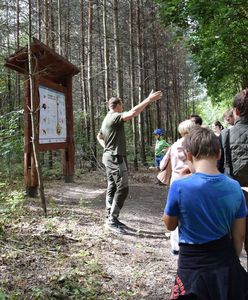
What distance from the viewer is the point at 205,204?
225cm

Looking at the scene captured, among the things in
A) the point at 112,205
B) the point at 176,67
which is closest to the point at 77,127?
the point at 112,205

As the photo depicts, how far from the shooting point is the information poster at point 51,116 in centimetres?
869

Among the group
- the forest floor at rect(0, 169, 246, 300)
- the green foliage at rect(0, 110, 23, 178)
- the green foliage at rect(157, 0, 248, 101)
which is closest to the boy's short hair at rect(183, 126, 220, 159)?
the forest floor at rect(0, 169, 246, 300)

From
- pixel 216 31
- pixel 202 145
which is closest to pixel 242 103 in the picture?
pixel 202 145

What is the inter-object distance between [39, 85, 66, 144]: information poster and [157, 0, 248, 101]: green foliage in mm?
5879

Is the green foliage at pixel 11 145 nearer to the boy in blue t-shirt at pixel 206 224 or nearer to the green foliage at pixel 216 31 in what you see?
the green foliage at pixel 216 31

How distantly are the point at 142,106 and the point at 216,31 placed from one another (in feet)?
31.8

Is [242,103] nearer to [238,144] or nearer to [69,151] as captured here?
[238,144]

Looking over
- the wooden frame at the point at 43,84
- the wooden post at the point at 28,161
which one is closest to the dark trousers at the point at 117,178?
the wooden frame at the point at 43,84

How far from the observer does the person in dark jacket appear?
3.75 meters

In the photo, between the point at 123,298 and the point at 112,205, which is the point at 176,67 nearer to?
the point at 112,205

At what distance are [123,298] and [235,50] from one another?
12374 mm

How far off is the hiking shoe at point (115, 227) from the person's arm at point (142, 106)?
64.7 inches

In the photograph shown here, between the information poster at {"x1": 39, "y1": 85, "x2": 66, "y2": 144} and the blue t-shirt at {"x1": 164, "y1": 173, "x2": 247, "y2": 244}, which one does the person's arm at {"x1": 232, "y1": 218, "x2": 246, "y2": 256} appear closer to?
the blue t-shirt at {"x1": 164, "y1": 173, "x2": 247, "y2": 244}
